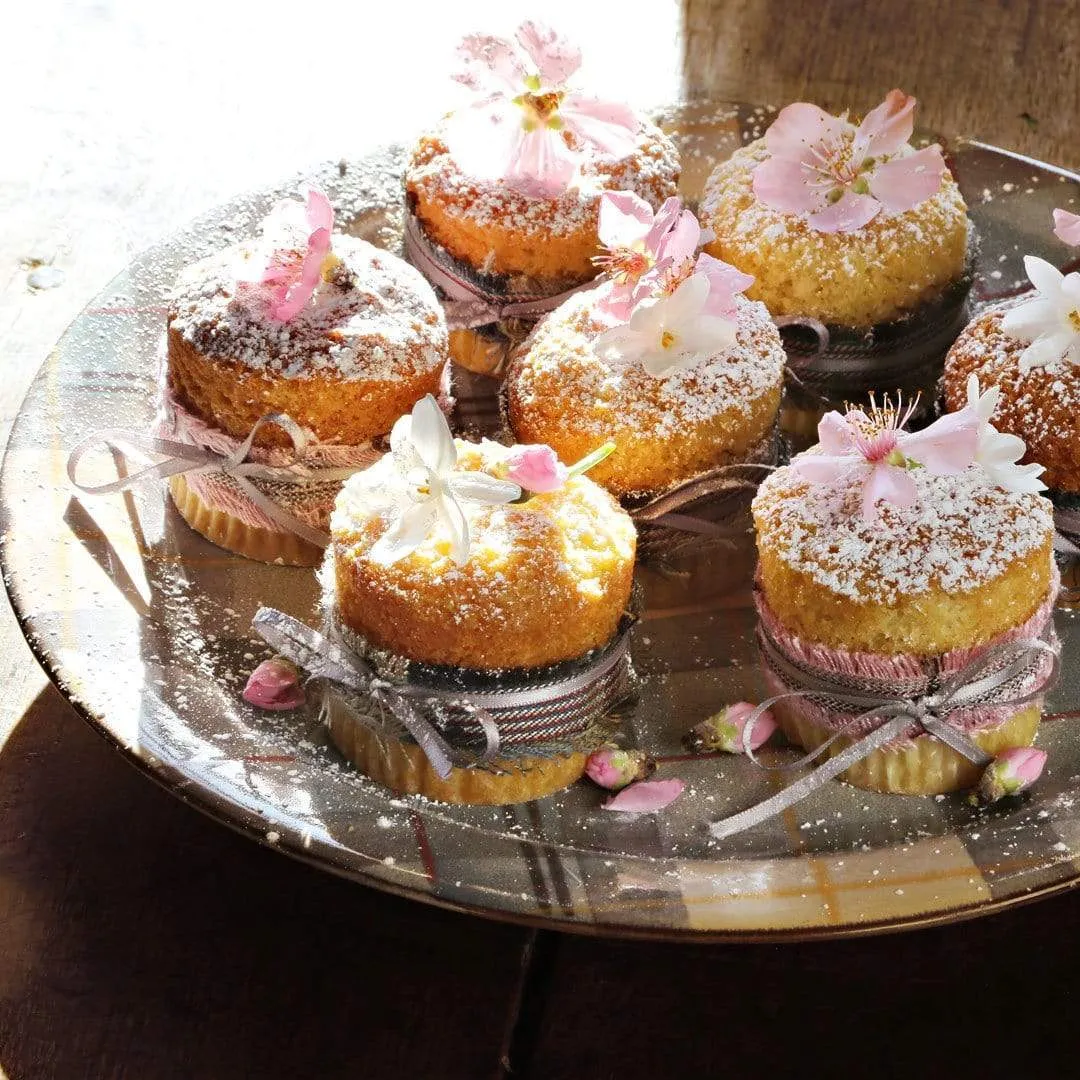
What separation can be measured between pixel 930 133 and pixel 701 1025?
3.79 feet

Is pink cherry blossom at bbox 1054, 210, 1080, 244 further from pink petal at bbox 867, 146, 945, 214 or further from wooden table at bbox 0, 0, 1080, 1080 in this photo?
wooden table at bbox 0, 0, 1080, 1080

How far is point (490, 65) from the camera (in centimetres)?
154

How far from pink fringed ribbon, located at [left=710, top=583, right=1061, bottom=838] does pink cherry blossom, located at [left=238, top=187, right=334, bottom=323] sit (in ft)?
1.66

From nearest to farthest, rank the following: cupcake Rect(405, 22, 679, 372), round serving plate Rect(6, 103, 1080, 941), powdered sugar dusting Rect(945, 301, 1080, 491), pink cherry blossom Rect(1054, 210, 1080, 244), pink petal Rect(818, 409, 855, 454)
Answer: round serving plate Rect(6, 103, 1080, 941) < pink petal Rect(818, 409, 855, 454) < powdered sugar dusting Rect(945, 301, 1080, 491) < pink cherry blossom Rect(1054, 210, 1080, 244) < cupcake Rect(405, 22, 679, 372)

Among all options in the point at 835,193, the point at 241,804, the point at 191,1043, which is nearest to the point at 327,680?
the point at 241,804

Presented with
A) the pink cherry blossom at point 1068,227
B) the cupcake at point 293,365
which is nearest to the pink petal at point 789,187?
the pink cherry blossom at point 1068,227

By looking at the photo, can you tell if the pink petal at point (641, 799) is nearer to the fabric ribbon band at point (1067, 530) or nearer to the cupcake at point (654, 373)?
the cupcake at point (654, 373)

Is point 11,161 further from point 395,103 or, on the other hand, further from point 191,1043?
point 191,1043

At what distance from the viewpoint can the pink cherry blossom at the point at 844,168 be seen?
4.93 feet

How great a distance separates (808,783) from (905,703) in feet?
0.31

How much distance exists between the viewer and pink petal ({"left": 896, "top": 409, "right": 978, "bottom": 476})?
46.9 inches

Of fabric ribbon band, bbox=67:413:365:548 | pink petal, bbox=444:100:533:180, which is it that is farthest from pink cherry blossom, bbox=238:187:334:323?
pink petal, bbox=444:100:533:180

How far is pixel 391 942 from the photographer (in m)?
1.25

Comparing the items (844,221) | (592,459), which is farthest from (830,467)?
(844,221)
